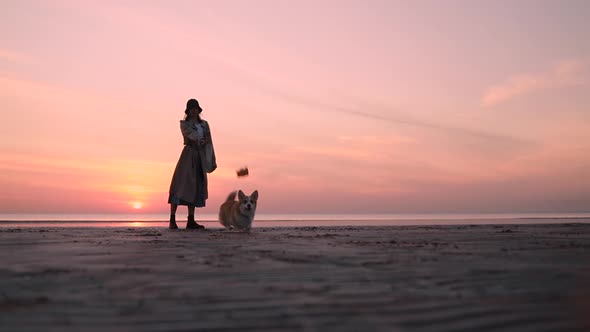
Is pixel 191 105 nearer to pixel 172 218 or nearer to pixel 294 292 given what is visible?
pixel 172 218

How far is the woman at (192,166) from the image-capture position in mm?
8438

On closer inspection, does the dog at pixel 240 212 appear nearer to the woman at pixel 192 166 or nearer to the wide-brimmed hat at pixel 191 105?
the woman at pixel 192 166

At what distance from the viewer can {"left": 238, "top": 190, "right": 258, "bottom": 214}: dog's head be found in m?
8.88

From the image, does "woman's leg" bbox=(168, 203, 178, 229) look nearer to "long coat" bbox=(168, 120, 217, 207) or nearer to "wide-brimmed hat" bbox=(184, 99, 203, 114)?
"long coat" bbox=(168, 120, 217, 207)

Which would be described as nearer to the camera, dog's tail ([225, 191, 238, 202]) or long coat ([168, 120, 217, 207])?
long coat ([168, 120, 217, 207])

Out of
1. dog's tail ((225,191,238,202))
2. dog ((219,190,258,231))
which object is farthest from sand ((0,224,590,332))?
dog's tail ((225,191,238,202))

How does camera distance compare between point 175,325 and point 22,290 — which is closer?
point 175,325

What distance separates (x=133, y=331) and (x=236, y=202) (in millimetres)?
7592

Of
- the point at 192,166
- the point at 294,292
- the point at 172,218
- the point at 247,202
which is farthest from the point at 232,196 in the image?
the point at 294,292

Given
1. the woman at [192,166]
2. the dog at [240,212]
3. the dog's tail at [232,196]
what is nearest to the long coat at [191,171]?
the woman at [192,166]

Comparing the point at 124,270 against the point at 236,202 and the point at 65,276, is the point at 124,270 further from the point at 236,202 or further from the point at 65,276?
the point at 236,202

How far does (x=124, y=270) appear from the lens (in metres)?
3.09

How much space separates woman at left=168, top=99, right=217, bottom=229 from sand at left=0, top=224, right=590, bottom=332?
14.6 ft

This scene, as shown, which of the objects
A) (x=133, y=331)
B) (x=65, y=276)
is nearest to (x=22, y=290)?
(x=65, y=276)
